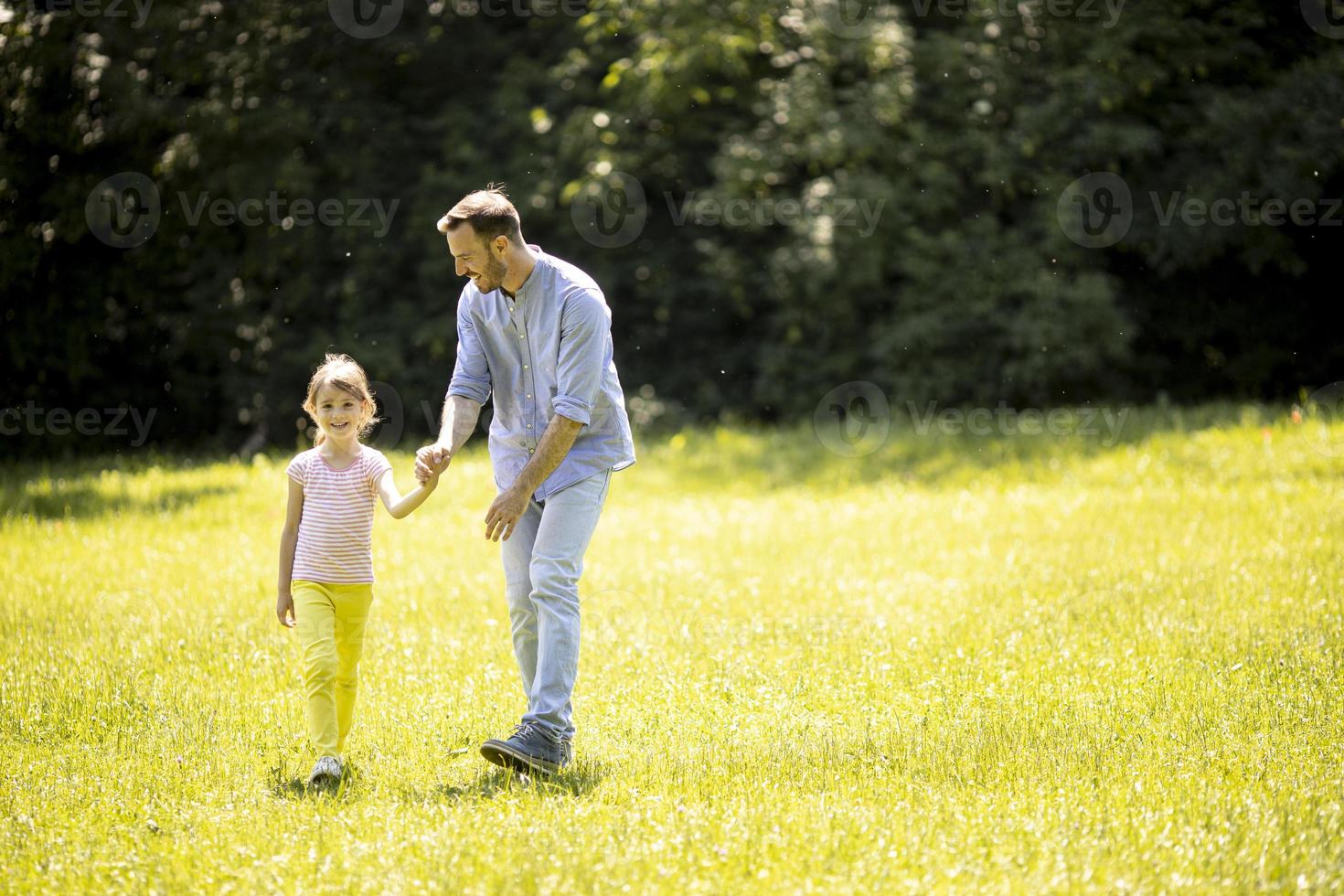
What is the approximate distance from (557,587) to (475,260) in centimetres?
131

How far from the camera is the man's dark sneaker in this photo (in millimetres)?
5082

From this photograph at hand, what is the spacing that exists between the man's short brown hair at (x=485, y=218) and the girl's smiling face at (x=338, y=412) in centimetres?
77

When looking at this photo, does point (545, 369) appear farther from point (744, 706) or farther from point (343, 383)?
point (744, 706)

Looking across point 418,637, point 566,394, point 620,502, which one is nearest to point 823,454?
point 620,502

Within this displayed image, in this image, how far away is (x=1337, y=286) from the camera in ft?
63.2

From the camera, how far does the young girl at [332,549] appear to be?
533 cm

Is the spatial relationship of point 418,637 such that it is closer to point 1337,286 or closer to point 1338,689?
point 1338,689

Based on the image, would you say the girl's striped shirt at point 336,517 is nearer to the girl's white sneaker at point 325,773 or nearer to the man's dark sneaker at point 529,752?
the girl's white sneaker at point 325,773

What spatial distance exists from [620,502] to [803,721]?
7347 mm

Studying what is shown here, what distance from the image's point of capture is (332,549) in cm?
538

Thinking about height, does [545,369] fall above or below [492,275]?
below

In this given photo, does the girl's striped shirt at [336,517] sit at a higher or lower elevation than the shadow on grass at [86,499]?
higher

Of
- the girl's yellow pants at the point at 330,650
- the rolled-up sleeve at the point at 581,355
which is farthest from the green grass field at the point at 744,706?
the rolled-up sleeve at the point at 581,355

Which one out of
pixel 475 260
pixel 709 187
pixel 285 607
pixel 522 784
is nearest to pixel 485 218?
pixel 475 260
